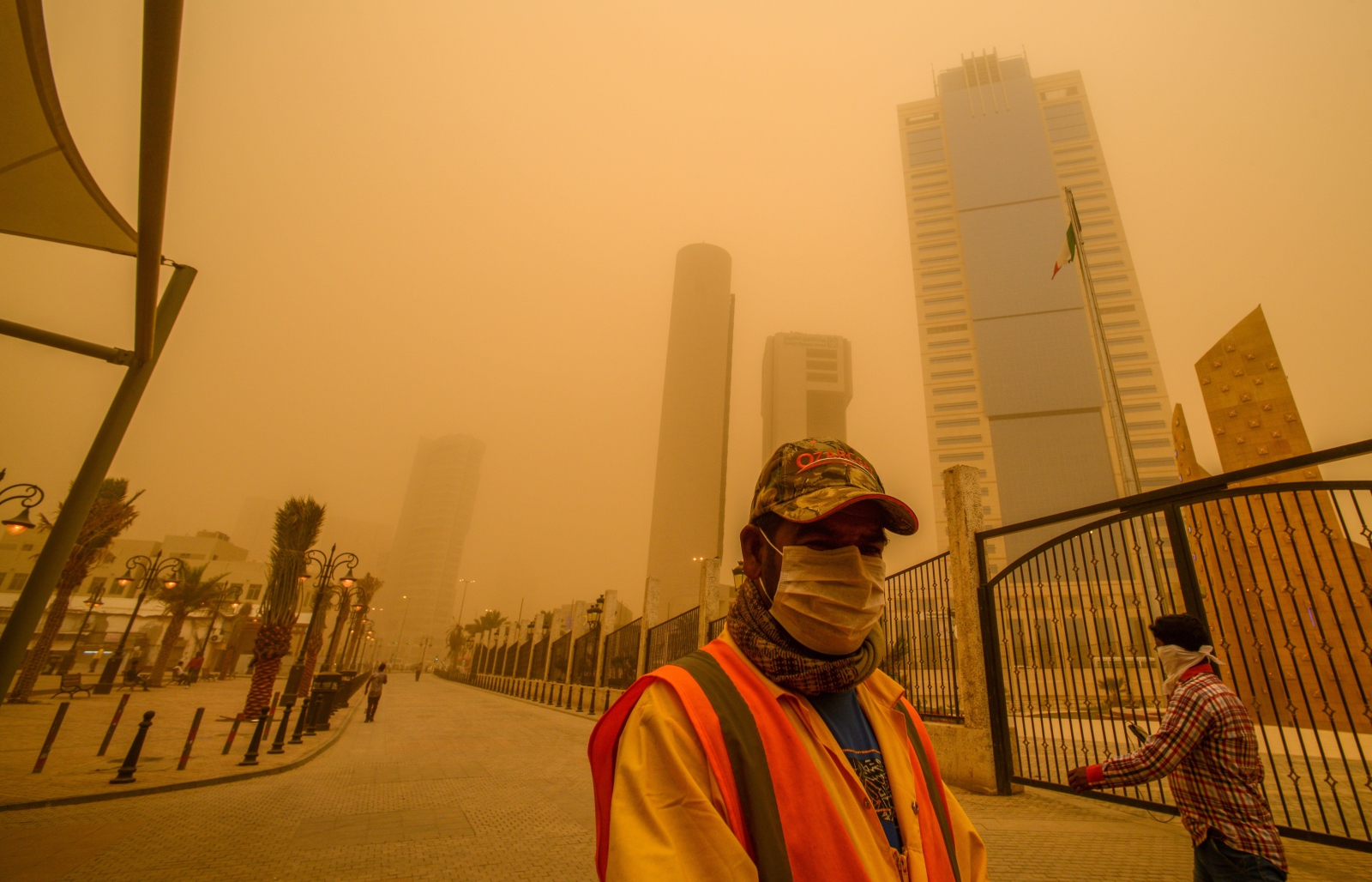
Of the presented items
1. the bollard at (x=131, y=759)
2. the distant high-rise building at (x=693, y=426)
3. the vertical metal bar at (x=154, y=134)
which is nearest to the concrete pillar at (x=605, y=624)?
the bollard at (x=131, y=759)

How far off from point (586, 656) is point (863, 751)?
907 inches

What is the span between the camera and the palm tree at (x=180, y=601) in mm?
23094

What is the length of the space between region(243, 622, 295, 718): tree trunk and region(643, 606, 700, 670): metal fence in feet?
29.4

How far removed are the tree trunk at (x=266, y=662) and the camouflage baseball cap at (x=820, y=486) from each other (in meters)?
14.3

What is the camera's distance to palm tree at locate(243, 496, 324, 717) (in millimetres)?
12305

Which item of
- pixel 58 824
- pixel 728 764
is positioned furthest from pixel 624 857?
pixel 58 824

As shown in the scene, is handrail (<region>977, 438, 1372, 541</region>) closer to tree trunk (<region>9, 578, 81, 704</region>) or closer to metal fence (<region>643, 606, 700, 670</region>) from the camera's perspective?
metal fence (<region>643, 606, 700, 670</region>)

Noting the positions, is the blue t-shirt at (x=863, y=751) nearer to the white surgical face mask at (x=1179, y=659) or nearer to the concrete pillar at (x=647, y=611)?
the white surgical face mask at (x=1179, y=659)

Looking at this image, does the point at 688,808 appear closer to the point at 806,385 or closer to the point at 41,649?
the point at 41,649

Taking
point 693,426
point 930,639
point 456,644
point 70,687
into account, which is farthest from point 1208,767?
point 693,426

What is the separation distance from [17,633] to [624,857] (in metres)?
3.06

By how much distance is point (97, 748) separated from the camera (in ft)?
28.9

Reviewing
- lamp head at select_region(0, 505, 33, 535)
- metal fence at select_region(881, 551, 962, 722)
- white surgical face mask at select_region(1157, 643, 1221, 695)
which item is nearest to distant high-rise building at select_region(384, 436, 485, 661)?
lamp head at select_region(0, 505, 33, 535)

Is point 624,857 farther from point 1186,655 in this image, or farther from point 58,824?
point 58,824
